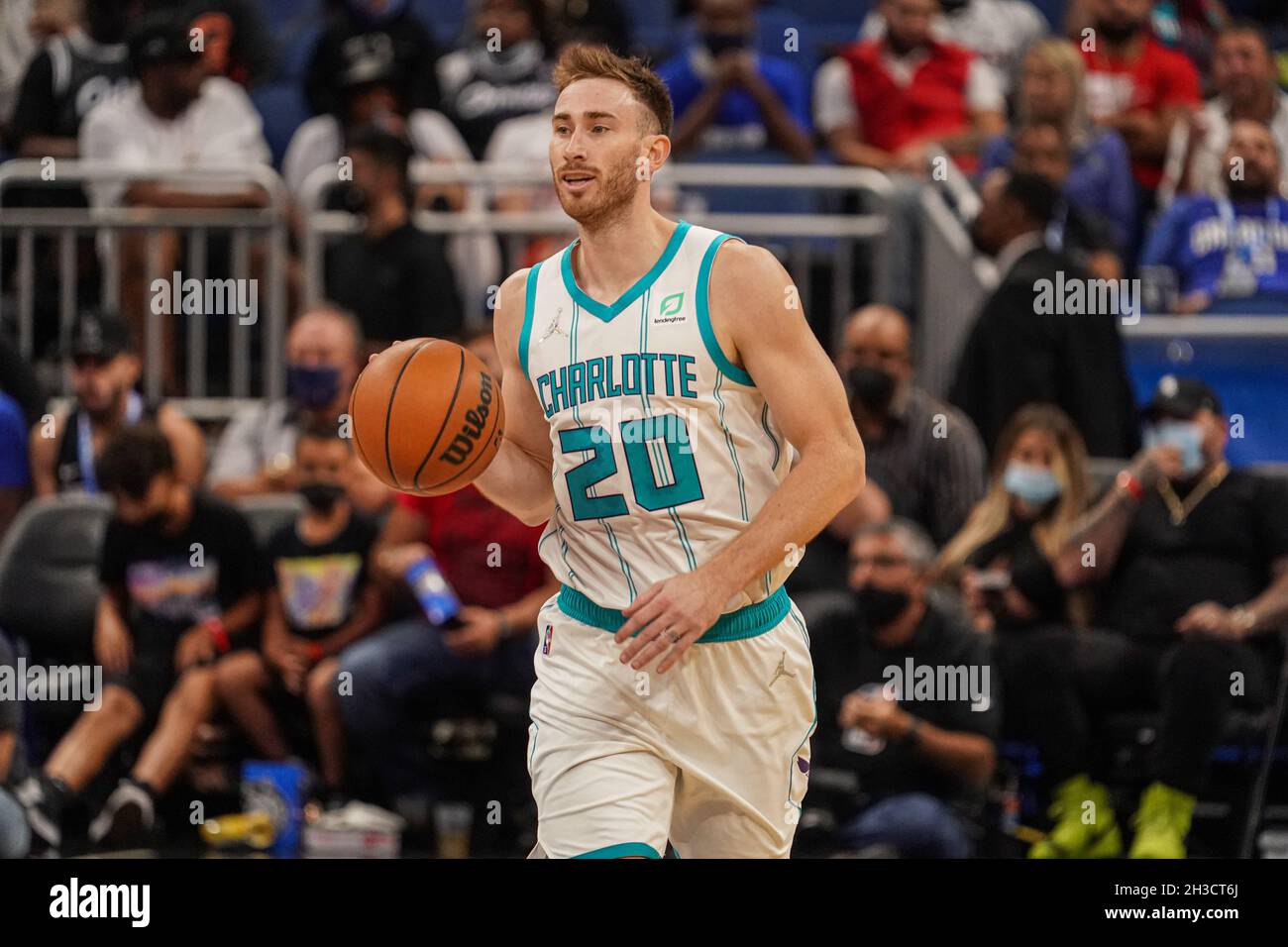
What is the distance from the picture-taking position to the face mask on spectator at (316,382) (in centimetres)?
834

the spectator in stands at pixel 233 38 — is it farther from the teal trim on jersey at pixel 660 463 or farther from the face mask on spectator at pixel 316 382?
the teal trim on jersey at pixel 660 463

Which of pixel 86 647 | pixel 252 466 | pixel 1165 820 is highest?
pixel 252 466

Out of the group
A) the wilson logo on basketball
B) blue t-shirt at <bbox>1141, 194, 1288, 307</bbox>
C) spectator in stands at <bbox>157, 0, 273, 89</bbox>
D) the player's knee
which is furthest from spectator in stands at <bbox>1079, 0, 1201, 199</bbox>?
the wilson logo on basketball

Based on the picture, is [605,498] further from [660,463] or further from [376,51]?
[376,51]

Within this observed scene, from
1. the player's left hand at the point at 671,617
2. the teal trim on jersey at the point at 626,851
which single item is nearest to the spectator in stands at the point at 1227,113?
the player's left hand at the point at 671,617

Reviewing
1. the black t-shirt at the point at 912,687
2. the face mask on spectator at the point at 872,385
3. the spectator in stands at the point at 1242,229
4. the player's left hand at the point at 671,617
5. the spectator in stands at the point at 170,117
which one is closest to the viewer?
the player's left hand at the point at 671,617

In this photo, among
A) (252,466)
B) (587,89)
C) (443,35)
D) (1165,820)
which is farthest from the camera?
(443,35)

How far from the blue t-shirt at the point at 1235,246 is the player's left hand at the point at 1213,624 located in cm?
212

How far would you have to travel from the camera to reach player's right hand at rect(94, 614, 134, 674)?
8.02m

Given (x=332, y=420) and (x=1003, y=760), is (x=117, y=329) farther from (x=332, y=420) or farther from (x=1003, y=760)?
(x=1003, y=760)

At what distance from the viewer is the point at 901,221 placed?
30.0ft

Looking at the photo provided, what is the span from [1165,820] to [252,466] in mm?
4068
